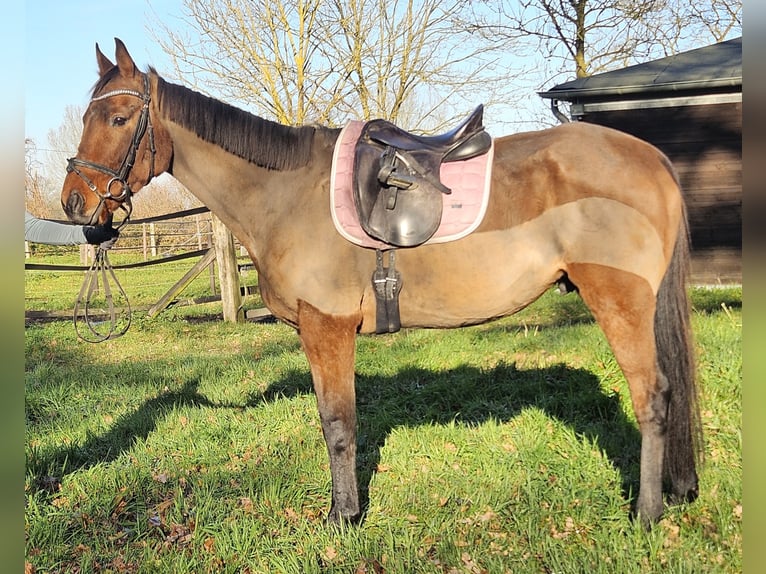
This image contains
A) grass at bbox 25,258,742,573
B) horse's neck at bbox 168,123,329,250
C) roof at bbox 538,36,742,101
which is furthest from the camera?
roof at bbox 538,36,742,101

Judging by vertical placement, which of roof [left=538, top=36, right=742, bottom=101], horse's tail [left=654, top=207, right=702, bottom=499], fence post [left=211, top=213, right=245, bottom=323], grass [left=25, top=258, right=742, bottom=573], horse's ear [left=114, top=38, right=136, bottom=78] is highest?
roof [left=538, top=36, right=742, bottom=101]

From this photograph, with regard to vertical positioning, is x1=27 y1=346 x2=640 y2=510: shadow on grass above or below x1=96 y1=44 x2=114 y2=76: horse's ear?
below

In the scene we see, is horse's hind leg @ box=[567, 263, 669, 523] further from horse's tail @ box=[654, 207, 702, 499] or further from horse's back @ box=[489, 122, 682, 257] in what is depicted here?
horse's back @ box=[489, 122, 682, 257]

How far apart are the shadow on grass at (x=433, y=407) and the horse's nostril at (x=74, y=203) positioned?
6.13 feet

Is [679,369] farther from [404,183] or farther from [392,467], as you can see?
[392,467]

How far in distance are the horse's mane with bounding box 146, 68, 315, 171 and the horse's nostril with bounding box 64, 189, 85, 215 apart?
643 mm

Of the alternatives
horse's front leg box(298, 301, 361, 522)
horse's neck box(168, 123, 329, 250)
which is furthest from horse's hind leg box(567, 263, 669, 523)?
horse's neck box(168, 123, 329, 250)

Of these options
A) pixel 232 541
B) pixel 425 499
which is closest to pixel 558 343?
pixel 425 499

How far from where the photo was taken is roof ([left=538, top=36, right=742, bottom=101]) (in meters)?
8.73

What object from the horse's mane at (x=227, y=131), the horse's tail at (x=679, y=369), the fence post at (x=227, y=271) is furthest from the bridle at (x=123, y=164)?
the fence post at (x=227, y=271)

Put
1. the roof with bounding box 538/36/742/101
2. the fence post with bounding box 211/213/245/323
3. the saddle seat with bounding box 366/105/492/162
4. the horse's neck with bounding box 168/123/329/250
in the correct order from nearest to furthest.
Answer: the saddle seat with bounding box 366/105/492/162 → the horse's neck with bounding box 168/123/329/250 → the roof with bounding box 538/36/742/101 → the fence post with bounding box 211/213/245/323

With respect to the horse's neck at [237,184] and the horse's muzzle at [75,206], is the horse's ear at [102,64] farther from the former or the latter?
the horse's muzzle at [75,206]

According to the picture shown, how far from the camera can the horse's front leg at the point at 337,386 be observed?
9.86 ft

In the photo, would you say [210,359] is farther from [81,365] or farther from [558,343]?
[558,343]
